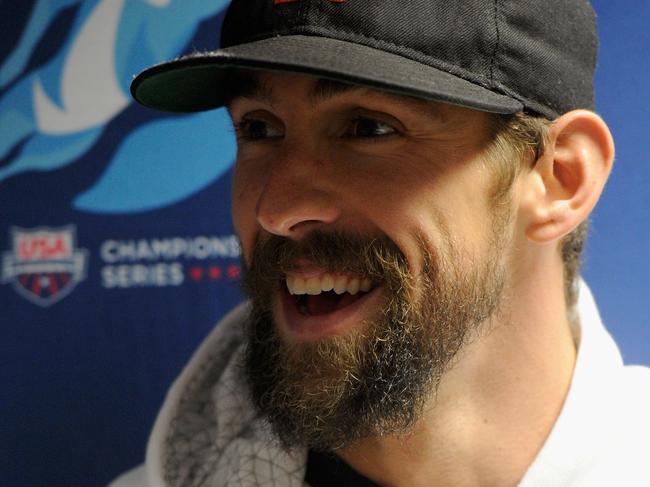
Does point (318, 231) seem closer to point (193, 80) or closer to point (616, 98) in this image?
point (193, 80)

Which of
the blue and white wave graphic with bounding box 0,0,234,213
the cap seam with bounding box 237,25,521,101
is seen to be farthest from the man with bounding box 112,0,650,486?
the blue and white wave graphic with bounding box 0,0,234,213

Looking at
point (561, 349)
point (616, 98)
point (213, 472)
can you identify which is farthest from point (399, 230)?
point (616, 98)

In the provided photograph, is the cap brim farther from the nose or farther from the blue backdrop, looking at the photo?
the blue backdrop

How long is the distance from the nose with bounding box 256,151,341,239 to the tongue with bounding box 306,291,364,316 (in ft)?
0.42

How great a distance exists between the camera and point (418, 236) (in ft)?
3.47

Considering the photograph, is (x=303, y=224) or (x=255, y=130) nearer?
(x=303, y=224)

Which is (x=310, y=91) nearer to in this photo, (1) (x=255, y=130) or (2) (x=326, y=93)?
(2) (x=326, y=93)

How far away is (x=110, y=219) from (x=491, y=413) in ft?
2.62

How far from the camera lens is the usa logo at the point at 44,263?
1479mm

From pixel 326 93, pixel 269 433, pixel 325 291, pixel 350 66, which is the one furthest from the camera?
pixel 269 433

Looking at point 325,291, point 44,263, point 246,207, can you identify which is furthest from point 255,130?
point 44,263

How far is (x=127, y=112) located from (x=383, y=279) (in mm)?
709

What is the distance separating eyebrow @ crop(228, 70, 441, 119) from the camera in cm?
103

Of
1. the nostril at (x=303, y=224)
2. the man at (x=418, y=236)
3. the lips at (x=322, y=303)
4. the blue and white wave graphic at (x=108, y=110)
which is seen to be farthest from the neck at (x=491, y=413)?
the blue and white wave graphic at (x=108, y=110)
